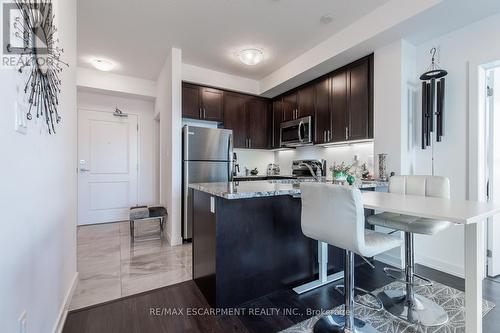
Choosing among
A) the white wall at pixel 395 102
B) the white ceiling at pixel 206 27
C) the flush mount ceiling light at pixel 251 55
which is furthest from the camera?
the flush mount ceiling light at pixel 251 55

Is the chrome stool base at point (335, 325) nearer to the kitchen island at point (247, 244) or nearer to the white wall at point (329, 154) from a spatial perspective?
the kitchen island at point (247, 244)

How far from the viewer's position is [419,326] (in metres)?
1.60

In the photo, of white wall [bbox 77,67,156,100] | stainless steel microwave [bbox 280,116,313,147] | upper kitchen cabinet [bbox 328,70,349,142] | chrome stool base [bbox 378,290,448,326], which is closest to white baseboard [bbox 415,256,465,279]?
chrome stool base [bbox 378,290,448,326]

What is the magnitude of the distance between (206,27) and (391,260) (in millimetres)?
3550

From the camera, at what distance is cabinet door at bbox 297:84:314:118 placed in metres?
3.83

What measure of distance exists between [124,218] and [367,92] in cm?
488

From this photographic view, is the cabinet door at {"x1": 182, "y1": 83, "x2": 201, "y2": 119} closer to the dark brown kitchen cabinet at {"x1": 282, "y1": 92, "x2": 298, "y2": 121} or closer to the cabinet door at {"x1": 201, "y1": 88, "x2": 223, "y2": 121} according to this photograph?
the cabinet door at {"x1": 201, "y1": 88, "x2": 223, "y2": 121}

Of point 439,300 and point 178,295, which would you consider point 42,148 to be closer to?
point 178,295

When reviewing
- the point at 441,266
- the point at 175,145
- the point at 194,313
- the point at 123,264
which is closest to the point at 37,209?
the point at 194,313

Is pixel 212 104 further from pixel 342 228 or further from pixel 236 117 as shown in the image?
pixel 342 228

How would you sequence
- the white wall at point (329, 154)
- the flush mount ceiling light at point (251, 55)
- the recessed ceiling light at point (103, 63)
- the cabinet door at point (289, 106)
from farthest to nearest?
the cabinet door at point (289, 106), the recessed ceiling light at point (103, 63), the white wall at point (329, 154), the flush mount ceiling light at point (251, 55)

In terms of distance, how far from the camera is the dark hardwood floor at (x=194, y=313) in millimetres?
1626

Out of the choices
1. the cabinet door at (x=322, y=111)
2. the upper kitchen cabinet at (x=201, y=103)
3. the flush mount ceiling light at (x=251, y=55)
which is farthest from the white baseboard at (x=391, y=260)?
the upper kitchen cabinet at (x=201, y=103)

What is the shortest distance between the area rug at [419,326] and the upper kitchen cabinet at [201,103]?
3286 mm
